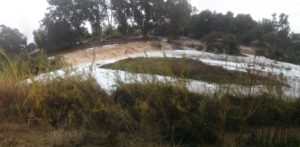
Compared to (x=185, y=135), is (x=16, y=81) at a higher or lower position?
higher

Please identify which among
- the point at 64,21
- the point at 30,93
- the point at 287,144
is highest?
the point at 64,21

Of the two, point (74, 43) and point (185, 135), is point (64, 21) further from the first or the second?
point (185, 135)

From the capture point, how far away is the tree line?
894 inches

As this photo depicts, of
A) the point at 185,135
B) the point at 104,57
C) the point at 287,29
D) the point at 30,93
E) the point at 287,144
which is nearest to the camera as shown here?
the point at 287,144

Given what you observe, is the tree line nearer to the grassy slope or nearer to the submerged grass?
the grassy slope

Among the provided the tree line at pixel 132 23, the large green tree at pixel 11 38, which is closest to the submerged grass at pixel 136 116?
the tree line at pixel 132 23

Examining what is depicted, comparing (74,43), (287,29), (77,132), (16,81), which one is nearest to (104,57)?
(16,81)

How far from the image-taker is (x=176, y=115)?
4477 millimetres

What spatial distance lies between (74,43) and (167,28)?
679cm

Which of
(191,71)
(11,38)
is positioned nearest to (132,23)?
(11,38)

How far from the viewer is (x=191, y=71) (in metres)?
7.58

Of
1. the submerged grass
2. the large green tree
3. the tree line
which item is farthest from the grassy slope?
the large green tree

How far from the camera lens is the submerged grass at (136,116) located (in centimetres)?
416

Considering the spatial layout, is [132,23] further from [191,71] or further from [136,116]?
[136,116]
